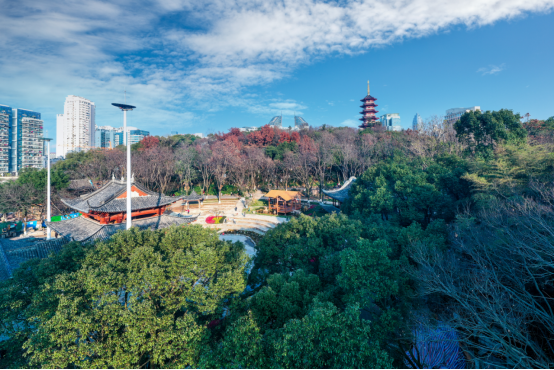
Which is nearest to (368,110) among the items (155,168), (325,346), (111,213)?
(155,168)

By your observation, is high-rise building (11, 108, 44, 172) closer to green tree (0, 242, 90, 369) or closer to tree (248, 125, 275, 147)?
tree (248, 125, 275, 147)

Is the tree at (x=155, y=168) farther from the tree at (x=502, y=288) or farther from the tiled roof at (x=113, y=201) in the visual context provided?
the tree at (x=502, y=288)

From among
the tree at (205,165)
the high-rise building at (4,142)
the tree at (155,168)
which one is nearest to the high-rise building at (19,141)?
the high-rise building at (4,142)

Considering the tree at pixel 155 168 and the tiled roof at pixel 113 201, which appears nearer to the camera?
the tiled roof at pixel 113 201

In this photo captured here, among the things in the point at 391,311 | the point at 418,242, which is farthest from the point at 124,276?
the point at 418,242

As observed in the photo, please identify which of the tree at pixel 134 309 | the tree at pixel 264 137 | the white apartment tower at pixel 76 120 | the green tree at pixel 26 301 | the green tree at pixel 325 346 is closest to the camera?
the green tree at pixel 325 346

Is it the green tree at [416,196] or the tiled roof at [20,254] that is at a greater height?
the green tree at [416,196]
